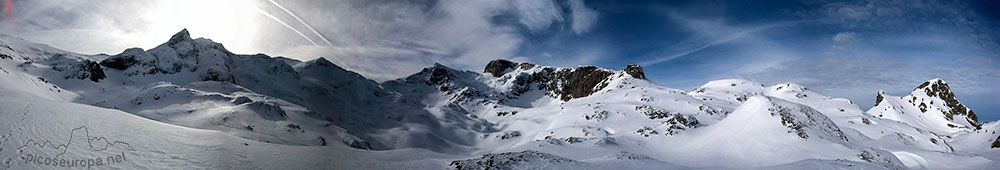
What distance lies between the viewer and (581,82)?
177m

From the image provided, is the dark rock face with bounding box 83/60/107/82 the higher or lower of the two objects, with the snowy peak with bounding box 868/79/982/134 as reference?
lower

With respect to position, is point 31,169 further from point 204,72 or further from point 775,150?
point 204,72

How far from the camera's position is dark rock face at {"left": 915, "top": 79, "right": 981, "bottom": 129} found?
9812 cm

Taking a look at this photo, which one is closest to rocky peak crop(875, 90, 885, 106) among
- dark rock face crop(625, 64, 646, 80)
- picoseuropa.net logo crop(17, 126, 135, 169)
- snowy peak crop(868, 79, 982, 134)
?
snowy peak crop(868, 79, 982, 134)

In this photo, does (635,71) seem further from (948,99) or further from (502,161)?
(502,161)

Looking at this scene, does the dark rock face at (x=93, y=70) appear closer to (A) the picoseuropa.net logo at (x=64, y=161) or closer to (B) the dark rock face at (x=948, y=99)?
(A) the picoseuropa.net logo at (x=64, y=161)

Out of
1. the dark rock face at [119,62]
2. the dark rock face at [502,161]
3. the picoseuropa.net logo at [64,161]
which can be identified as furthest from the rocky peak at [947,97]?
the dark rock face at [119,62]

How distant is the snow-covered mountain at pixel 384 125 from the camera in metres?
17.1

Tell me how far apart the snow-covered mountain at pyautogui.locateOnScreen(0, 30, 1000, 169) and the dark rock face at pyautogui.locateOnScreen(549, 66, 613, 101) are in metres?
6.18

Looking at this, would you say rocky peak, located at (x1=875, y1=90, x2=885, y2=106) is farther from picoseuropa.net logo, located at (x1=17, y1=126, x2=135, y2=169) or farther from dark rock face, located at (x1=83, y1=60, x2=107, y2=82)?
dark rock face, located at (x1=83, y1=60, x2=107, y2=82)

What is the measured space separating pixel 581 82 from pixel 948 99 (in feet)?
366

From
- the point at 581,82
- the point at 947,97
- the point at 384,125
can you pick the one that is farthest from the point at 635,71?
the point at 384,125

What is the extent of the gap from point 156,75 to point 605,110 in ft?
348

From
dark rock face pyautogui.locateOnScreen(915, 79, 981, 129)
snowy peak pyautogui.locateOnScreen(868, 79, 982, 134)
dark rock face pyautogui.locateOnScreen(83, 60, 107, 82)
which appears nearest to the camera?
dark rock face pyautogui.locateOnScreen(83, 60, 107, 82)
